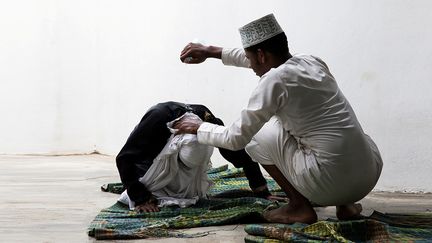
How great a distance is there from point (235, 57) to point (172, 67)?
9.16 ft

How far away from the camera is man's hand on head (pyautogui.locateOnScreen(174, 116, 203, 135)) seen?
9.57 feet

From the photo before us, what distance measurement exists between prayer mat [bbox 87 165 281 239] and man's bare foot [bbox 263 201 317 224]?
0.09m

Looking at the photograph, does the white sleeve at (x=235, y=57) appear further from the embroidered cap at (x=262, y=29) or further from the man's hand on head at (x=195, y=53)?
the embroidered cap at (x=262, y=29)

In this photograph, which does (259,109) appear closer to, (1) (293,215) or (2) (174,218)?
(1) (293,215)

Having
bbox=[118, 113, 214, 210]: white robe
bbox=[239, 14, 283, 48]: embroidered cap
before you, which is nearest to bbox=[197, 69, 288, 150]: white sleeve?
bbox=[239, 14, 283, 48]: embroidered cap

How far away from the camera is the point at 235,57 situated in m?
3.32

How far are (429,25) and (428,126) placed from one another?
64 centimetres

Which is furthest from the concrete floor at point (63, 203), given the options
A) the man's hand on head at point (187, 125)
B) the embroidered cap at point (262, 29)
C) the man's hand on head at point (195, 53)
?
the man's hand on head at point (195, 53)

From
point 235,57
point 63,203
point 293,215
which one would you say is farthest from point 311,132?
point 63,203

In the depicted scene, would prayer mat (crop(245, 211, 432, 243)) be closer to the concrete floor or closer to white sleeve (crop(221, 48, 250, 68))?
the concrete floor

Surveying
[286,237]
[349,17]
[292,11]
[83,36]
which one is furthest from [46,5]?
[286,237]

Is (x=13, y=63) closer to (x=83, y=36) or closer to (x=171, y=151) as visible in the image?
(x=83, y=36)

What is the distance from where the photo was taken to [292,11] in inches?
184

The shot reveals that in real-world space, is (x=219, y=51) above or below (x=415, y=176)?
above
